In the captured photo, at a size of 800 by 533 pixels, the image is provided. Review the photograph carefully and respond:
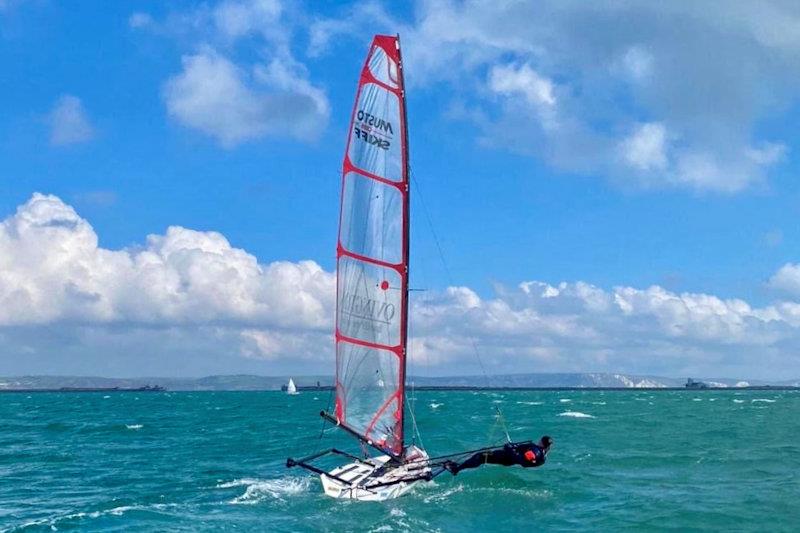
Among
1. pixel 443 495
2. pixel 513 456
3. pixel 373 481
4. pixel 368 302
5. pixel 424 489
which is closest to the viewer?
pixel 513 456

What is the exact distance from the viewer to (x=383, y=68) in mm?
30344

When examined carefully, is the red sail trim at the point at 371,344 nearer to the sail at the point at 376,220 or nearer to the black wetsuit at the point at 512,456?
the sail at the point at 376,220

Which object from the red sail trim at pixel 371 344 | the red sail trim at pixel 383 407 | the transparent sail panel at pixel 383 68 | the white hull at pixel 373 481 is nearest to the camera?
the white hull at pixel 373 481

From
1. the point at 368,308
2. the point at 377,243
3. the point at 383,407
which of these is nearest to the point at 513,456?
the point at 383,407

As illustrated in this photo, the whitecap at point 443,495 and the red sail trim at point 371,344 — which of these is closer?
the red sail trim at point 371,344

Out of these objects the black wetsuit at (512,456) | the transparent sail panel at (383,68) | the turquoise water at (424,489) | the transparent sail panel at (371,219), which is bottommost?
the turquoise water at (424,489)

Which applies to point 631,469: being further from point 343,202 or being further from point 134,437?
point 134,437

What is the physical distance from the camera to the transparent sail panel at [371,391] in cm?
3122

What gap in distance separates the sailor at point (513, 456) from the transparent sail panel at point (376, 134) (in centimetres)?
1090

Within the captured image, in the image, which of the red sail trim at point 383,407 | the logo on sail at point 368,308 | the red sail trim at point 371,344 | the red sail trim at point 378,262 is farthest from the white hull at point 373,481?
the red sail trim at point 378,262

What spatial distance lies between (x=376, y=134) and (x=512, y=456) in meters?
13.1

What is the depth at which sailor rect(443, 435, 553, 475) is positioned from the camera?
28891mm

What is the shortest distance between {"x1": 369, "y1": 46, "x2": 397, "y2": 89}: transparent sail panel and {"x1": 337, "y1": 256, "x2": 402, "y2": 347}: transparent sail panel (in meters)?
6.99

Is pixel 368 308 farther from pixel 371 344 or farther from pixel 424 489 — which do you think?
pixel 424 489
